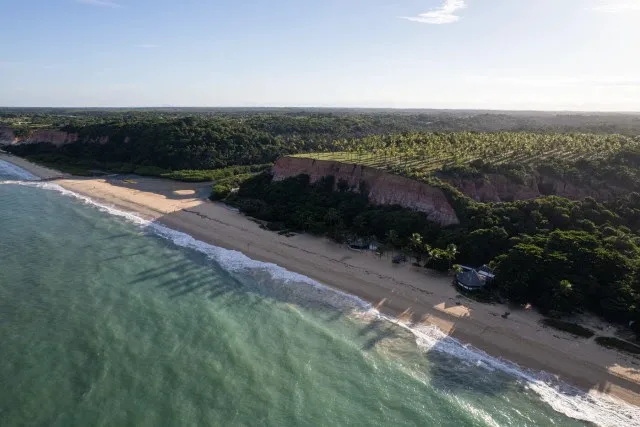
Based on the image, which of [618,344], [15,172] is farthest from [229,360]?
[15,172]

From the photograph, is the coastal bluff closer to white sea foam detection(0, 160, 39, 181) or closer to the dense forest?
the dense forest

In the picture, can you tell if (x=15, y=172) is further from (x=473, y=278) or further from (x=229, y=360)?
(x=473, y=278)

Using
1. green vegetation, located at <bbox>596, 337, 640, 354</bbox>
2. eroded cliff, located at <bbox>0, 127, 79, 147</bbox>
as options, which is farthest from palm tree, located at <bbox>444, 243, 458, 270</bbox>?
eroded cliff, located at <bbox>0, 127, 79, 147</bbox>

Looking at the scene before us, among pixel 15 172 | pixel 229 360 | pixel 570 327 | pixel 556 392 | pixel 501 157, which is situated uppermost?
pixel 501 157

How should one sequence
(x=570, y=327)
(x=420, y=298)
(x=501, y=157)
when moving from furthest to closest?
(x=501, y=157), (x=420, y=298), (x=570, y=327)

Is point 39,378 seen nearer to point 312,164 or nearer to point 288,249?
point 288,249

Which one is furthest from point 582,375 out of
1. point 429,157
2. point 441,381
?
point 429,157
